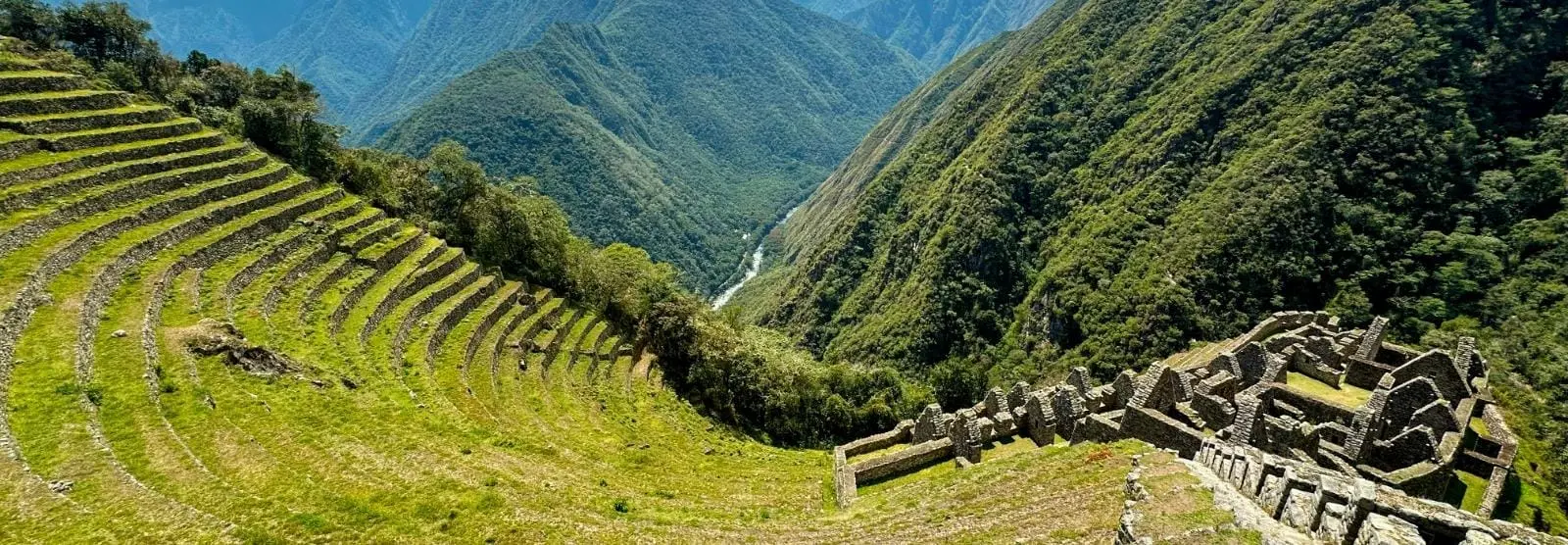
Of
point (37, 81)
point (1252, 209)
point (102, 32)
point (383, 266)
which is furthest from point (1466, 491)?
point (1252, 209)

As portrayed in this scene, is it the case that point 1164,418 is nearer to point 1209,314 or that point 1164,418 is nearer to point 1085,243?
point 1209,314

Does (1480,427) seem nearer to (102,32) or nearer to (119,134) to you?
(119,134)

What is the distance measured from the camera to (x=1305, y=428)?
2011 cm

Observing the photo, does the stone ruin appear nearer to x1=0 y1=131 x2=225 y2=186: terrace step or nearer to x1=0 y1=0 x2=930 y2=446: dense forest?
x1=0 y1=0 x2=930 y2=446: dense forest

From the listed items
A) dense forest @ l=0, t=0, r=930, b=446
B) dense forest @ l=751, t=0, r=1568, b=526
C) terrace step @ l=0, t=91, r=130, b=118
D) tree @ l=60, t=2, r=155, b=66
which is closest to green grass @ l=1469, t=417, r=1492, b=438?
dense forest @ l=751, t=0, r=1568, b=526

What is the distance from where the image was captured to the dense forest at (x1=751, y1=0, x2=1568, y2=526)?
2931 inches

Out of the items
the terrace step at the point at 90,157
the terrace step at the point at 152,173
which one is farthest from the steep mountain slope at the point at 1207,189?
the terrace step at the point at 90,157

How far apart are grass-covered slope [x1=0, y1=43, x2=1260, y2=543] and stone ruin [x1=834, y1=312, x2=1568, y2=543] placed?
170 centimetres

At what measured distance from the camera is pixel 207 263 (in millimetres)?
29734

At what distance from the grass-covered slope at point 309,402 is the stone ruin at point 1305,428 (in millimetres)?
1696

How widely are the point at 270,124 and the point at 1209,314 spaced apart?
320ft

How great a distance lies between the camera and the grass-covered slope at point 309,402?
15914mm

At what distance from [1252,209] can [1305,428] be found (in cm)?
8613

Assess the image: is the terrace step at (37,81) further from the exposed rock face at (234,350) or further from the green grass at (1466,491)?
the green grass at (1466,491)
